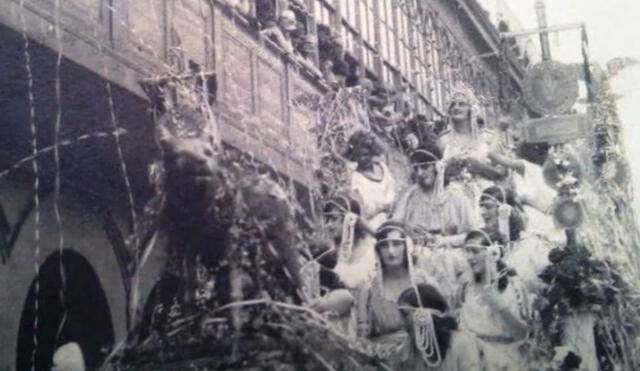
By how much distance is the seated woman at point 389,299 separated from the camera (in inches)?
224

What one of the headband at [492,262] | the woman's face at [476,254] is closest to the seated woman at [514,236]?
the headband at [492,262]

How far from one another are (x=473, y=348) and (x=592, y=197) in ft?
7.67

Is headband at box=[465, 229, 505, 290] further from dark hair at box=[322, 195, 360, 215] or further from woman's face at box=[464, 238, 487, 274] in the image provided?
dark hair at box=[322, 195, 360, 215]

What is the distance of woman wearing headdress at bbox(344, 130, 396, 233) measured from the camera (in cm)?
618

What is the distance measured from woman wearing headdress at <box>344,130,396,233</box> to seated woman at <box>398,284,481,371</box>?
591 mm

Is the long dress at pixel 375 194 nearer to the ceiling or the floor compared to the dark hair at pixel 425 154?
nearer to the floor

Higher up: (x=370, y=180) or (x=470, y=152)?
(x=470, y=152)

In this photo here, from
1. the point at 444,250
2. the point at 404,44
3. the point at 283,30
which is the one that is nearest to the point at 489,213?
the point at 444,250

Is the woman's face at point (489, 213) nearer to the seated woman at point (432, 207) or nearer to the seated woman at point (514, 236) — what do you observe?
the seated woman at point (514, 236)

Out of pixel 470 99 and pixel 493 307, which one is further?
pixel 470 99

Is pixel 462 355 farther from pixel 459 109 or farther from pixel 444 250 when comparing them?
pixel 459 109

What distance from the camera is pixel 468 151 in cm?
716

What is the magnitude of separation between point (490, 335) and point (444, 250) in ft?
2.32

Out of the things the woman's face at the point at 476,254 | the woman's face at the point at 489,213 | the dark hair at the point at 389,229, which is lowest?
the woman's face at the point at 476,254
